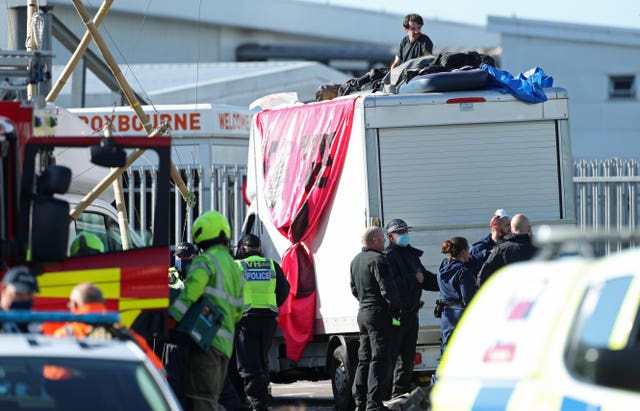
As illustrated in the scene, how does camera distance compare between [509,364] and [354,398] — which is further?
[354,398]

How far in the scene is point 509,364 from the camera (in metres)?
6.17

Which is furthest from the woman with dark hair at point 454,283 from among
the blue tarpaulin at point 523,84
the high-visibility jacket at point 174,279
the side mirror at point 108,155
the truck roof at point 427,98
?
the side mirror at point 108,155

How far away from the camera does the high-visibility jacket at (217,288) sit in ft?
34.2

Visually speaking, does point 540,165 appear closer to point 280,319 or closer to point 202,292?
point 280,319

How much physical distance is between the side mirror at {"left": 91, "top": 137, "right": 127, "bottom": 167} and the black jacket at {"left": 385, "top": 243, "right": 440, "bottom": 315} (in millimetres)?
4213

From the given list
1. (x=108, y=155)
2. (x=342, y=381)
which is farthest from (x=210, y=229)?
(x=342, y=381)

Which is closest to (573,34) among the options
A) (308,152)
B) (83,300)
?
(308,152)

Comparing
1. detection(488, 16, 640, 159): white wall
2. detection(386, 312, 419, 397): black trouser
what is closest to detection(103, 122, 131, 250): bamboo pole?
detection(386, 312, 419, 397): black trouser

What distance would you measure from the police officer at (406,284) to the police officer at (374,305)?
124mm

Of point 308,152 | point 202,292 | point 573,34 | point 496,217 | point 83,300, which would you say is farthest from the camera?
point 573,34

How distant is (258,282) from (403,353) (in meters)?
1.45

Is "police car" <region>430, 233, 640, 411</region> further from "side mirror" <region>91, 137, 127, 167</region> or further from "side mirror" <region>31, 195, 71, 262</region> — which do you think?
"side mirror" <region>91, 137, 127, 167</region>

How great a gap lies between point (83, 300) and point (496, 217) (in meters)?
5.71

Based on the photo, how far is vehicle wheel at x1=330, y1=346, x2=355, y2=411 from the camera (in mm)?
13742
